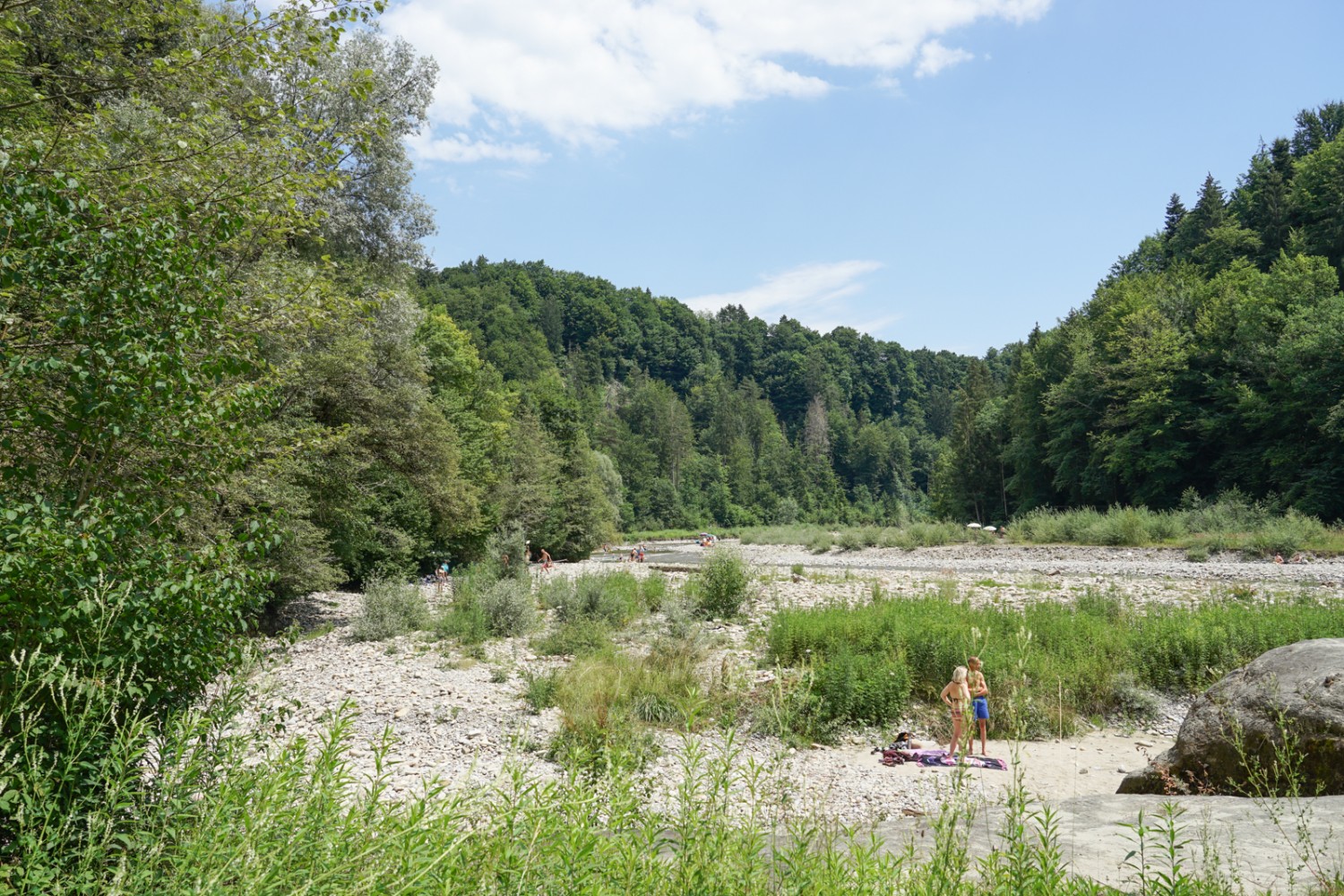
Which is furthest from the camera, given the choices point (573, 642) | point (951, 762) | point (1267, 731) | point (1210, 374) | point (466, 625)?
point (1210, 374)

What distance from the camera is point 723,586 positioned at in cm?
1719

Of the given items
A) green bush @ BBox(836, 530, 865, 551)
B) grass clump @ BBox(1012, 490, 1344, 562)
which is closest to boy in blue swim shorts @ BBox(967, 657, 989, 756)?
grass clump @ BBox(1012, 490, 1344, 562)

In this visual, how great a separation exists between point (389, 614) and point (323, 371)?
5008 millimetres

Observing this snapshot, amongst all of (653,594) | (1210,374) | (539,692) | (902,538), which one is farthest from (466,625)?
(1210,374)

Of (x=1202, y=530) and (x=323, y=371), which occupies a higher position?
(x=323, y=371)

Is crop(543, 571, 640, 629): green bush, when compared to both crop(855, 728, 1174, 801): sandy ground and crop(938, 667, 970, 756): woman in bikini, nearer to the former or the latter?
crop(855, 728, 1174, 801): sandy ground

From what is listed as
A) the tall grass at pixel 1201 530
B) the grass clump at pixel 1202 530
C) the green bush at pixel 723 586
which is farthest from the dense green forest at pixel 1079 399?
the green bush at pixel 723 586

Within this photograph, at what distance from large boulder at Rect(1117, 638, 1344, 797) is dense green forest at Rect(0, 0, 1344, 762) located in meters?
7.31

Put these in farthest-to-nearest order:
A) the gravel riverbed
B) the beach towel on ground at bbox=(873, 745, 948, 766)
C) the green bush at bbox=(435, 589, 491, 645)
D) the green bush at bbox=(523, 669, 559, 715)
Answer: the green bush at bbox=(435, 589, 491, 645)
the green bush at bbox=(523, 669, 559, 715)
the beach towel on ground at bbox=(873, 745, 948, 766)
the gravel riverbed

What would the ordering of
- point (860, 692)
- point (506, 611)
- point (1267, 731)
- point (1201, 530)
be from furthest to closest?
point (1201, 530) → point (506, 611) → point (860, 692) → point (1267, 731)

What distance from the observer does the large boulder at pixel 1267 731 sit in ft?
20.2

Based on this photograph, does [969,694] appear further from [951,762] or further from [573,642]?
[573,642]

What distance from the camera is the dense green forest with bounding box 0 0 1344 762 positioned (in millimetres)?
3617

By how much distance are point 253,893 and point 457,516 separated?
751 inches
